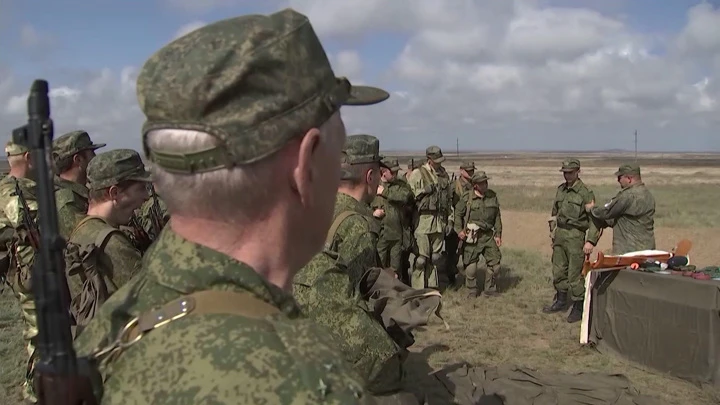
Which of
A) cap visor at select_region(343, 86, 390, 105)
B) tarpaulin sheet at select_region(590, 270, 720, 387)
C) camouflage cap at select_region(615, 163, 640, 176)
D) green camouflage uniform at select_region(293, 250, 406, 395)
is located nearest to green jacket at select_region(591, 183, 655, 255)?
camouflage cap at select_region(615, 163, 640, 176)

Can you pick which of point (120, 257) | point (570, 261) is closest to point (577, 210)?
point (570, 261)

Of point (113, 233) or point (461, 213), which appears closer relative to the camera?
point (113, 233)

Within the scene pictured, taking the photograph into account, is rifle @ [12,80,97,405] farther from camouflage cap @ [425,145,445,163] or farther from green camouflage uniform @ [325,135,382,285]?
camouflage cap @ [425,145,445,163]

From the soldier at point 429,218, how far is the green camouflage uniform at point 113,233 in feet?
23.2

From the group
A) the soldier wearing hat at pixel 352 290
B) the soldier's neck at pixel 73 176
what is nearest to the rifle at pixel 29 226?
the soldier's neck at pixel 73 176

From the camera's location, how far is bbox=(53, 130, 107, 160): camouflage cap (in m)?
5.51

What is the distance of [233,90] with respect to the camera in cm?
115

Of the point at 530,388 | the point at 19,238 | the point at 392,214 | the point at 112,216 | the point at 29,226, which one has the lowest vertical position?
the point at 530,388

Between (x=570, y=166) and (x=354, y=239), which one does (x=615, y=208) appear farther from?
(x=354, y=239)

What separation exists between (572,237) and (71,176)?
6792 mm

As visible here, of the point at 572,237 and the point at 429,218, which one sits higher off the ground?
the point at 429,218

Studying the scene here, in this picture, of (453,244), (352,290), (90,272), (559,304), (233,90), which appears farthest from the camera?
(453,244)

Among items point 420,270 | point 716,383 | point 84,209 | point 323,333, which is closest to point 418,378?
point 716,383

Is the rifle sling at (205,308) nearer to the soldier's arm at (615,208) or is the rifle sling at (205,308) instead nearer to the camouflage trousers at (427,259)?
the soldier's arm at (615,208)
